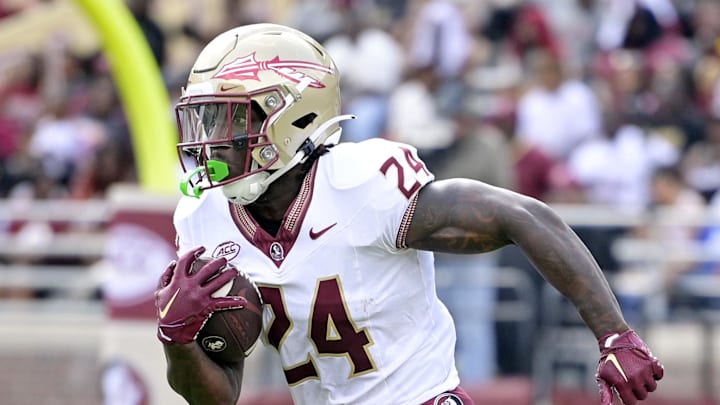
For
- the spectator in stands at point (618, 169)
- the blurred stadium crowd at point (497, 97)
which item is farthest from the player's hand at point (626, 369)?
the spectator in stands at point (618, 169)

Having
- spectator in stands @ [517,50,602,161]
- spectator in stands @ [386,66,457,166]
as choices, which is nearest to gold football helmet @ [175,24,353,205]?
spectator in stands @ [386,66,457,166]

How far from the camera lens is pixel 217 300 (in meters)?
3.48

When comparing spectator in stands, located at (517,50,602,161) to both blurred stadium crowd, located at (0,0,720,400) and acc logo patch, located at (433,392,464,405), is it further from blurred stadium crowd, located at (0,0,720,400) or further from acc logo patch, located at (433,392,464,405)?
acc logo patch, located at (433,392,464,405)

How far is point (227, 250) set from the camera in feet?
12.3

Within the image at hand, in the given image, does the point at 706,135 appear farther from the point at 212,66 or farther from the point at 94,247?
the point at 212,66

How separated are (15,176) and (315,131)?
21.9 feet

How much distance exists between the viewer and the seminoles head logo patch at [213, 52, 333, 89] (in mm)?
3689

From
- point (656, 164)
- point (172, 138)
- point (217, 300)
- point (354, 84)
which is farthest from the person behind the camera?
point (354, 84)

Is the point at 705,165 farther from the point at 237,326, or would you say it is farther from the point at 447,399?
the point at 237,326

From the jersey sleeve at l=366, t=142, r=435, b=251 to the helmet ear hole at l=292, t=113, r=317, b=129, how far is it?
0.76 feet

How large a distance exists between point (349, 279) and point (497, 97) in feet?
22.0

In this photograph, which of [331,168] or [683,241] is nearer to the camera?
[331,168]

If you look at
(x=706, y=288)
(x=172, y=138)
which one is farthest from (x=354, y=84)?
(x=706, y=288)

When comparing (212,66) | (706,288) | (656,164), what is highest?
(212,66)
